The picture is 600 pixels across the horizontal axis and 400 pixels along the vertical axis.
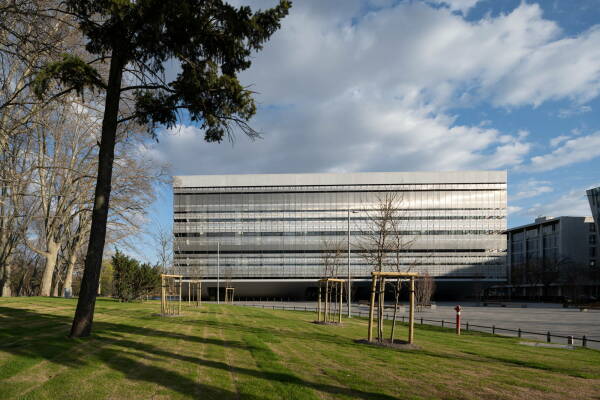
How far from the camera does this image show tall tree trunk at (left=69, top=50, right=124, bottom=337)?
39.5 ft

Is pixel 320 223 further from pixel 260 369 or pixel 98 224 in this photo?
pixel 260 369

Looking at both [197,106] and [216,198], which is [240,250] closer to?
[216,198]

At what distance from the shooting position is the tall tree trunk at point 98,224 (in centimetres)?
1203

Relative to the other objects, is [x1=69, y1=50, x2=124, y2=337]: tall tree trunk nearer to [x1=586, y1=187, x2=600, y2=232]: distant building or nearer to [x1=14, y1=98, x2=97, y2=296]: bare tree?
[x1=14, y1=98, x2=97, y2=296]: bare tree

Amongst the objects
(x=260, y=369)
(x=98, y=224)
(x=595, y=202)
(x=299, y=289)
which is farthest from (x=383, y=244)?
(x=595, y=202)

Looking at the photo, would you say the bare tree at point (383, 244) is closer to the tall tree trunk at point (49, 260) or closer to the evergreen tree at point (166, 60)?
the evergreen tree at point (166, 60)

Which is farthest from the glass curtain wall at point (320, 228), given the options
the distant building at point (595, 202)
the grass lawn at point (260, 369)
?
the grass lawn at point (260, 369)

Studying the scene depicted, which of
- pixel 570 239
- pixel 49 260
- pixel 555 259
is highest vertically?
pixel 570 239

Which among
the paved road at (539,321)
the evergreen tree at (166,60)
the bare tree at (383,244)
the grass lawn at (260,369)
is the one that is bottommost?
the paved road at (539,321)

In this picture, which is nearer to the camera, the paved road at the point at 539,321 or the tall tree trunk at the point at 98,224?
the tall tree trunk at the point at 98,224

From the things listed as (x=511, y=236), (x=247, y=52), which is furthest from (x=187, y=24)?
(x=511, y=236)

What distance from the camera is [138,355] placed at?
32.9ft

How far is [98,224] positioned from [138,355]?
4.06 meters

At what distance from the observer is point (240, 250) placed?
299 feet
